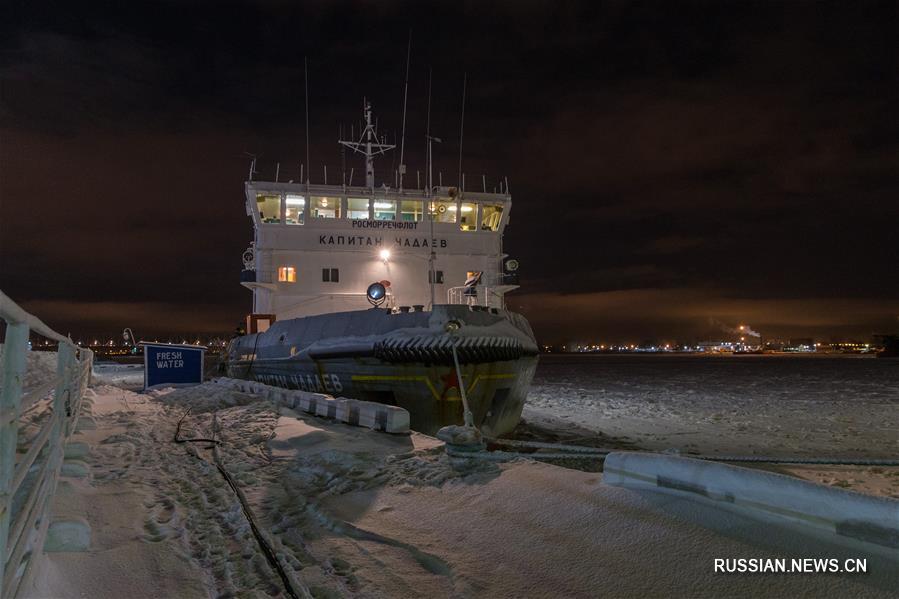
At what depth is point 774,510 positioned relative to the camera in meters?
3.08

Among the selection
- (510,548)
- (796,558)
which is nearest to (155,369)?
(510,548)

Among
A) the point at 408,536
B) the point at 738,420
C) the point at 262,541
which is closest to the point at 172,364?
the point at 262,541

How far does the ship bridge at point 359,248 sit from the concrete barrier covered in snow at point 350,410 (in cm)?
457

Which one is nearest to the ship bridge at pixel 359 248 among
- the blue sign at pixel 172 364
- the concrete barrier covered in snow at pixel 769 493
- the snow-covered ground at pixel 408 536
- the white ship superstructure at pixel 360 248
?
the white ship superstructure at pixel 360 248

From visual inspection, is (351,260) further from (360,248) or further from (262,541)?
(262,541)

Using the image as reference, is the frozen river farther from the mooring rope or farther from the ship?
the mooring rope

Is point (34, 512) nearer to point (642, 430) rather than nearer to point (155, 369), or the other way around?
point (642, 430)

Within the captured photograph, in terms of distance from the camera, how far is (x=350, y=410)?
7.70 m

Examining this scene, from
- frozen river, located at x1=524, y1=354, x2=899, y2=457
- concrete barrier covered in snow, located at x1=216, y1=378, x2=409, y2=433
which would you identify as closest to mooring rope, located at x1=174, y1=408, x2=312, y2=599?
concrete barrier covered in snow, located at x1=216, y1=378, x2=409, y2=433

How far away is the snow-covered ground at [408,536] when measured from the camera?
8.63 feet

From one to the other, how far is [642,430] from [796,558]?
33.7 ft

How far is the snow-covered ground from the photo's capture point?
8.63ft

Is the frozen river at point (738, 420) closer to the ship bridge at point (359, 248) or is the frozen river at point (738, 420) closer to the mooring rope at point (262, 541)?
the ship bridge at point (359, 248)

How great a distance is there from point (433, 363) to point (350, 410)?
181 centimetres
